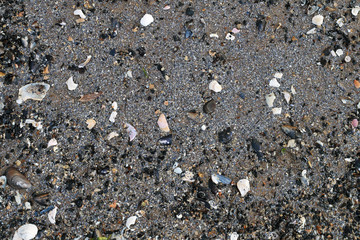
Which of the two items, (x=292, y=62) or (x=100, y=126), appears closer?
(x=100, y=126)

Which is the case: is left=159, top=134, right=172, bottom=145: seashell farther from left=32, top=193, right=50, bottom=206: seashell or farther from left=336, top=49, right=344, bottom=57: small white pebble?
left=336, top=49, right=344, bottom=57: small white pebble

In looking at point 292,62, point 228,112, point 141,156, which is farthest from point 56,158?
point 292,62

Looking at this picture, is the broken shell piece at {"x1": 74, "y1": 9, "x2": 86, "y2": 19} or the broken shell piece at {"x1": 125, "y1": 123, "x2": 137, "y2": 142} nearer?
the broken shell piece at {"x1": 125, "y1": 123, "x2": 137, "y2": 142}

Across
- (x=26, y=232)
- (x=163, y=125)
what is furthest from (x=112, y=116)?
(x=26, y=232)

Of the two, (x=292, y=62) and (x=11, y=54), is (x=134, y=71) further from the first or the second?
(x=292, y=62)

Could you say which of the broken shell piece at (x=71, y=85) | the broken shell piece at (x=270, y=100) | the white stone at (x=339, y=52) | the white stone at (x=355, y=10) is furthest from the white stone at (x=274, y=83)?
the broken shell piece at (x=71, y=85)

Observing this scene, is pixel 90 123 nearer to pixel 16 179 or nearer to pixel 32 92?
pixel 32 92

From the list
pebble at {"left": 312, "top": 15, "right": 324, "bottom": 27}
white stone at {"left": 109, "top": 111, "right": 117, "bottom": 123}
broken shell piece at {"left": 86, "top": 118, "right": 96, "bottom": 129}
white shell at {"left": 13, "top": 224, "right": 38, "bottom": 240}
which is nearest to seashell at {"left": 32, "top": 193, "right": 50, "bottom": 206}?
white shell at {"left": 13, "top": 224, "right": 38, "bottom": 240}
